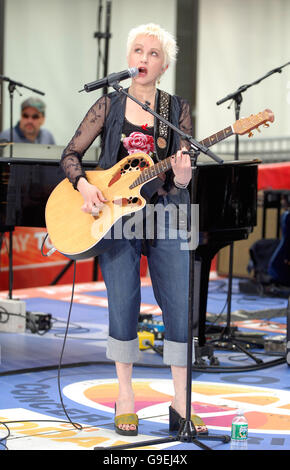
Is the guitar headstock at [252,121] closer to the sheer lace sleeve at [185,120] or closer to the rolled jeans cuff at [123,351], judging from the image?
the sheer lace sleeve at [185,120]

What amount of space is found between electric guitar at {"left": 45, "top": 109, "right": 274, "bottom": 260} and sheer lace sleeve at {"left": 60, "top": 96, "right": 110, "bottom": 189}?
0.22 ft

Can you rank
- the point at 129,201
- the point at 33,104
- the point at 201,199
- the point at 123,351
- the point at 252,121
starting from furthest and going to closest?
1. the point at 33,104
2. the point at 201,199
3. the point at 123,351
4. the point at 129,201
5. the point at 252,121

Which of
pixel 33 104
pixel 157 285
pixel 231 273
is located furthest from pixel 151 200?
pixel 33 104

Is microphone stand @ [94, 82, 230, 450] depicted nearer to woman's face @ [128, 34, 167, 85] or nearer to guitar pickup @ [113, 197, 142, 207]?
woman's face @ [128, 34, 167, 85]

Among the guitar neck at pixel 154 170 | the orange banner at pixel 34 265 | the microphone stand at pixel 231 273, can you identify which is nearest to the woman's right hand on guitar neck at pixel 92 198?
the guitar neck at pixel 154 170

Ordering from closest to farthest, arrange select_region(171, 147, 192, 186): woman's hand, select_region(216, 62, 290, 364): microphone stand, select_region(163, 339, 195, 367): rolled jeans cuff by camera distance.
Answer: select_region(171, 147, 192, 186): woman's hand → select_region(163, 339, 195, 367): rolled jeans cuff → select_region(216, 62, 290, 364): microphone stand

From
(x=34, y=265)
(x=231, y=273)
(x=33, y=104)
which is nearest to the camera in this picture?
(x=231, y=273)

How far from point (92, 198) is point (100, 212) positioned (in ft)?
0.21

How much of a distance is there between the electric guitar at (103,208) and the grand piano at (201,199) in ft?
3.73

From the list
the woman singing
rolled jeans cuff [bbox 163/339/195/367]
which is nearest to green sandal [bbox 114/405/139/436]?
the woman singing

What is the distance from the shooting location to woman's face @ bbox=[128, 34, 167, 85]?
3080mm

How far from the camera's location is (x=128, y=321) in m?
3.14

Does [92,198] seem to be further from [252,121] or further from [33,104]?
[33,104]

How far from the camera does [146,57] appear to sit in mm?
3076
